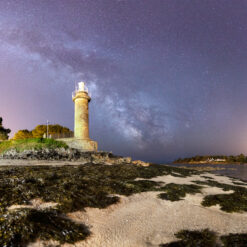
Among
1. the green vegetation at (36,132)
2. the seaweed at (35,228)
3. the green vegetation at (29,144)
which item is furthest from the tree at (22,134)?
the seaweed at (35,228)

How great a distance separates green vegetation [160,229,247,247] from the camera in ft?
11.5

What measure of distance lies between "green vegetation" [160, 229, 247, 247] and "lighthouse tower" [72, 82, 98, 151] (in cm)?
2687

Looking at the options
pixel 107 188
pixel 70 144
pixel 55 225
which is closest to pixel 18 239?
pixel 55 225

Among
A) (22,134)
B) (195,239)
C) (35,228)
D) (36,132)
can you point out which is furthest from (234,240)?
(22,134)

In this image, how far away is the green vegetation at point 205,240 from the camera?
3491 mm

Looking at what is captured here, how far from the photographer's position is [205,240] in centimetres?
365

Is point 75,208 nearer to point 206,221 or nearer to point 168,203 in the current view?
point 168,203

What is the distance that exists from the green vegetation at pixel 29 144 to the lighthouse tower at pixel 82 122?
303 cm

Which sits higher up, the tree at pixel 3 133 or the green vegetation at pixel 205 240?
the tree at pixel 3 133

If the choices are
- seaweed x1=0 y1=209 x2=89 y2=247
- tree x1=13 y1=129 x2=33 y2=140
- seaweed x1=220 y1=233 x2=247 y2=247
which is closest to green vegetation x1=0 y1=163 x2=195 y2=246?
seaweed x1=0 y1=209 x2=89 y2=247

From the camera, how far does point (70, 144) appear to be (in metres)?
29.9

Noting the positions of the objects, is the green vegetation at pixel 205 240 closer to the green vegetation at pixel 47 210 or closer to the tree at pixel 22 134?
the green vegetation at pixel 47 210

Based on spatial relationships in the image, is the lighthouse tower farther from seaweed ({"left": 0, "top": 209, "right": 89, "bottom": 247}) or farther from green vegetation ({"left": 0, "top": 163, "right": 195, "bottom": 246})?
seaweed ({"left": 0, "top": 209, "right": 89, "bottom": 247})

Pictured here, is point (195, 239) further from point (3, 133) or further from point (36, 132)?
point (3, 133)
